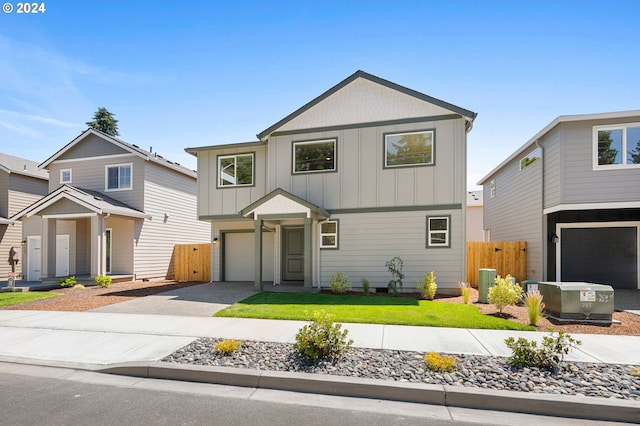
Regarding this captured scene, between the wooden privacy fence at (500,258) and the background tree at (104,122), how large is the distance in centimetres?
3744

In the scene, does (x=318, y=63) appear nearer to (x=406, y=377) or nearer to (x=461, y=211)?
(x=461, y=211)

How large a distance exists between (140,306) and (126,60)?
7638 millimetres

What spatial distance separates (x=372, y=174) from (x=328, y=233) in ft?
9.20

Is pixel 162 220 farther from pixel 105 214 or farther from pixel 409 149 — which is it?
pixel 409 149

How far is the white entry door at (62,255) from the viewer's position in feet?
53.4

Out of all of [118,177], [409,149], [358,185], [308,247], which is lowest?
[308,247]

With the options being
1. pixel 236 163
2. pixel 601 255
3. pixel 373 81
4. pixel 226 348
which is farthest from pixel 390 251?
pixel 601 255

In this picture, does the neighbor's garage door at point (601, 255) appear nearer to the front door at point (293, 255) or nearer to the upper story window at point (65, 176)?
the front door at point (293, 255)

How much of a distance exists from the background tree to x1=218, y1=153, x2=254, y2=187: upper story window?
2867 centimetres

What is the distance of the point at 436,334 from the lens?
6.61 metres

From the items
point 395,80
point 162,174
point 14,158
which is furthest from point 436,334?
point 14,158

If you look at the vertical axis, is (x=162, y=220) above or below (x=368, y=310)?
above

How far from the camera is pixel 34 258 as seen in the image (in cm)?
1755

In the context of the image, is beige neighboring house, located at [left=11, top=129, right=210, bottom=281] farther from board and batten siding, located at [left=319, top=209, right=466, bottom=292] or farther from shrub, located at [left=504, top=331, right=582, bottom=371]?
shrub, located at [left=504, top=331, right=582, bottom=371]
